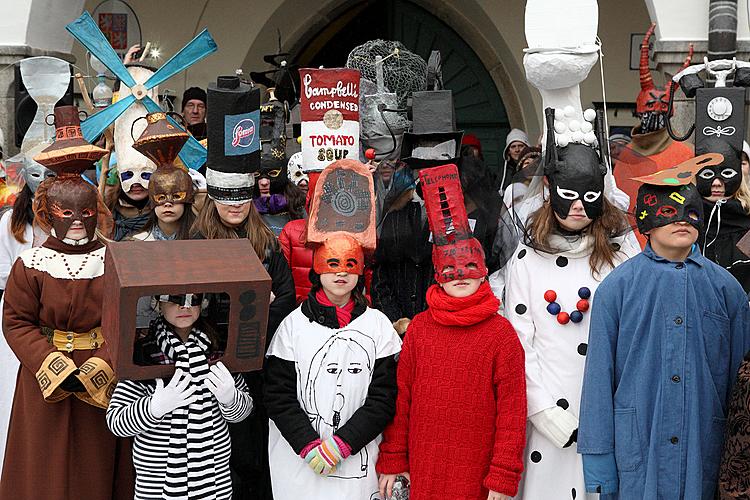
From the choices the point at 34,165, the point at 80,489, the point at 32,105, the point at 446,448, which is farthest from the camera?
the point at 32,105

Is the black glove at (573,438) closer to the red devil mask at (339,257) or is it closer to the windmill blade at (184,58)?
the red devil mask at (339,257)

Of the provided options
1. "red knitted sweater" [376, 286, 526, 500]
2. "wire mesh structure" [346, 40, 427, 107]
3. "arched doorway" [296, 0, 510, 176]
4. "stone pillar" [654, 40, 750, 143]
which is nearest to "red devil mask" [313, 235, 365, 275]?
"red knitted sweater" [376, 286, 526, 500]

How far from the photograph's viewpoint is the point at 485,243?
4.41 metres

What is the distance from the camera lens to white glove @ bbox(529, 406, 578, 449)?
3961mm

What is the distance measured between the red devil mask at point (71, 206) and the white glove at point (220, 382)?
2.94 ft

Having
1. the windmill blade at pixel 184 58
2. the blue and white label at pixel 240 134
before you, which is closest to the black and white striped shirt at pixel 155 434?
the blue and white label at pixel 240 134

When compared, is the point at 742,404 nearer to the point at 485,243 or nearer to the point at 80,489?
the point at 485,243

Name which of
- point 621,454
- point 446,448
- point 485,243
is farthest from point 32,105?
point 621,454

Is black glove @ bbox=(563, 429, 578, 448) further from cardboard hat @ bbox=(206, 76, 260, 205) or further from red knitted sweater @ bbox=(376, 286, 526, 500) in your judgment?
cardboard hat @ bbox=(206, 76, 260, 205)

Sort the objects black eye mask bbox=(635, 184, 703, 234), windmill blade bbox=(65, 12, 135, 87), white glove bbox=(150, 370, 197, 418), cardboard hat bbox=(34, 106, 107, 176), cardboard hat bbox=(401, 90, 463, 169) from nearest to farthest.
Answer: black eye mask bbox=(635, 184, 703, 234) → white glove bbox=(150, 370, 197, 418) → cardboard hat bbox=(34, 106, 107, 176) → cardboard hat bbox=(401, 90, 463, 169) → windmill blade bbox=(65, 12, 135, 87)

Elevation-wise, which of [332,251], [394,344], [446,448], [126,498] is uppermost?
[332,251]

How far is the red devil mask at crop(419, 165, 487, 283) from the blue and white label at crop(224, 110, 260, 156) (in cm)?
83

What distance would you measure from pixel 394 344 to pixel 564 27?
1620 millimetres

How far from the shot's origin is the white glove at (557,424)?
396cm
